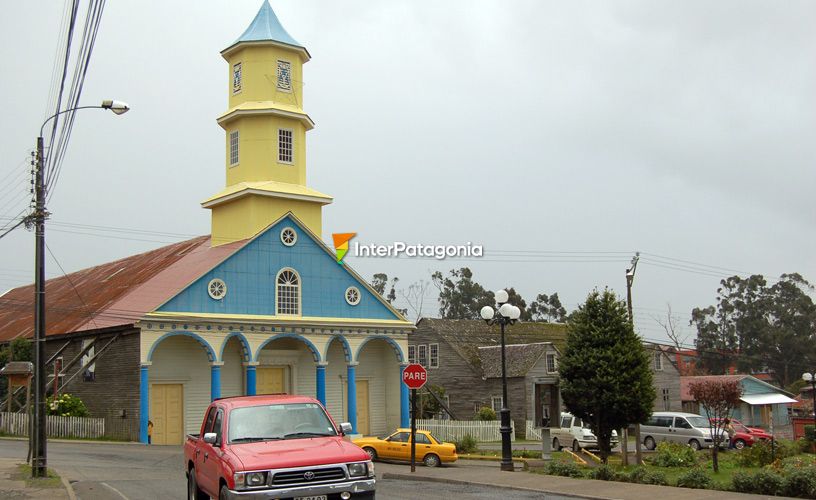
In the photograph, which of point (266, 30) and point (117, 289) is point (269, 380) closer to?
point (117, 289)

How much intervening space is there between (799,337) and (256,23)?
6404 cm

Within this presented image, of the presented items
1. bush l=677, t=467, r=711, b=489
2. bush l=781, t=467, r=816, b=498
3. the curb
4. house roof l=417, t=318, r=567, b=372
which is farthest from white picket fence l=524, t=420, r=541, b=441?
bush l=781, t=467, r=816, b=498

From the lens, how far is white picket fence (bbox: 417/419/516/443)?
4144 cm

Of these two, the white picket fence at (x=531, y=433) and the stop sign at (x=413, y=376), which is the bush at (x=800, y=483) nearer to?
the stop sign at (x=413, y=376)

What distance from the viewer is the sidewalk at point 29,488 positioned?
16.9 m

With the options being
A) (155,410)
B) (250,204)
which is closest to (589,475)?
(155,410)

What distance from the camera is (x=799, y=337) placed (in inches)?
3351

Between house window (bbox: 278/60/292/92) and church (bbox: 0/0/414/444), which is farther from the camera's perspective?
house window (bbox: 278/60/292/92)

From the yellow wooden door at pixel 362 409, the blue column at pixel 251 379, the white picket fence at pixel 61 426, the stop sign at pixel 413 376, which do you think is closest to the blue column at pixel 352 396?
the yellow wooden door at pixel 362 409

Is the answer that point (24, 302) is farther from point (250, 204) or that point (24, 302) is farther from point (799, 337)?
point (799, 337)

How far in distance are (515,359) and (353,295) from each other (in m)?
14.5

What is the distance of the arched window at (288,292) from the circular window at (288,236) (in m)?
1.15

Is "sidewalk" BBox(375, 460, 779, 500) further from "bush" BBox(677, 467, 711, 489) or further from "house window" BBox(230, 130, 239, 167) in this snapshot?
"house window" BBox(230, 130, 239, 167)

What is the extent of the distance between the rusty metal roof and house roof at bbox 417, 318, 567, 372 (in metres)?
16.1
